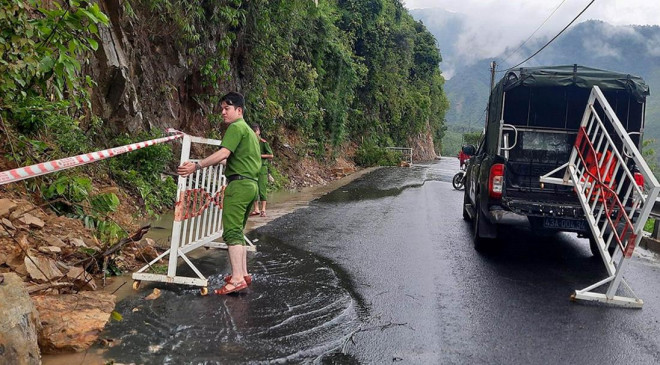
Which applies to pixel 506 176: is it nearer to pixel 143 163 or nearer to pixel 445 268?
pixel 445 268

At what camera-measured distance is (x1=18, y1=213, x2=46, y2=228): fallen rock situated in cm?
472

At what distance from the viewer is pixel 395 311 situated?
4484 mm

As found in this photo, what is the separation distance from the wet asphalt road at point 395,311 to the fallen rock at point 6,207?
1456 millimetres

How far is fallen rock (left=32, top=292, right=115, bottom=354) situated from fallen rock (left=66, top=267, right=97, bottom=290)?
283mm

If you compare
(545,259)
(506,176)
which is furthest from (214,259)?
(545,259)

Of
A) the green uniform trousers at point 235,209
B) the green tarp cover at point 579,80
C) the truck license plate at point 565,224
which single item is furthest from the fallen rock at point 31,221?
the green tarp cover at point 579,80

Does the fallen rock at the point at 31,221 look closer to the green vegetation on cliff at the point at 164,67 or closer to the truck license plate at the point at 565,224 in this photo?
the green vegetation on cliff at the point at 164,67

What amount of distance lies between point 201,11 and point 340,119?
13.4 meters

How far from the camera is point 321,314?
4.31 meters

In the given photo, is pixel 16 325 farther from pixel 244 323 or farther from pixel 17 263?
pixel 244 323

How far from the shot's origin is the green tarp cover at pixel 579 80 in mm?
6844

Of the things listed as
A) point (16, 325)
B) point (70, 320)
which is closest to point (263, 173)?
point (70, 320)

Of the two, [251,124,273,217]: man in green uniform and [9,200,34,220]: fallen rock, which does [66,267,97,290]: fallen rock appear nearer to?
[9,200,34,220]: fallen rock

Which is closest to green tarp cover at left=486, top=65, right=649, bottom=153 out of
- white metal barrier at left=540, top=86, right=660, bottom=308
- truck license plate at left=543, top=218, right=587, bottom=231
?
white metal barrier at left=540, top=86, right=660, bottom=308
